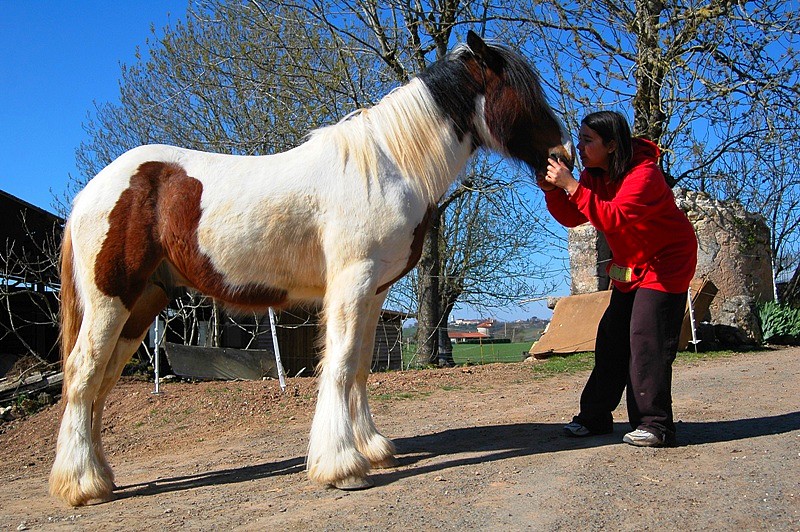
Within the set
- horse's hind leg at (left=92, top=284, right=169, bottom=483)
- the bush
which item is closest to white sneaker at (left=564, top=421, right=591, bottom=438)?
horse's hind leg at (left=92, top=284, right=169, bottom=483)

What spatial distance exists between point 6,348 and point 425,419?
422 inches

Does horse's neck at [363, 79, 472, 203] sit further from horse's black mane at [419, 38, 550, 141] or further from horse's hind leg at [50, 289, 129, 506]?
horse's hind leg at [50, 289, 129, 506]

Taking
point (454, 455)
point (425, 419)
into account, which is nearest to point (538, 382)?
point (425, 419)

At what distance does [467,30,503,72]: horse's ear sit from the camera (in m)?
4.04

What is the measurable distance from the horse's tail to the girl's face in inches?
130

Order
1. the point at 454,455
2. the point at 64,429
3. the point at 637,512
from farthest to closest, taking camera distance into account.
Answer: the point at 454,455
the point at 64,429
the point at 637,512

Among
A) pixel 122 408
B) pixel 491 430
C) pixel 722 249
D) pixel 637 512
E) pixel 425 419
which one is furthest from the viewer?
pixel 722 249

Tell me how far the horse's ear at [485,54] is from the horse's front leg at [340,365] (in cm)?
150

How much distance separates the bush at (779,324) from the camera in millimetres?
12352

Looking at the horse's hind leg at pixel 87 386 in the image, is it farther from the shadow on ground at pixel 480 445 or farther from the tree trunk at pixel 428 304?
the tree trunk at pixel 428 304

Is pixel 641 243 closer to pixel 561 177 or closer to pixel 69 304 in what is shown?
pixel 561 177

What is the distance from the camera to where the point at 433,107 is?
4.12 m

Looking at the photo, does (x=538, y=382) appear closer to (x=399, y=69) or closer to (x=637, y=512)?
(x=637, y=512)

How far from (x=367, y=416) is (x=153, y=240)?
1.72m
